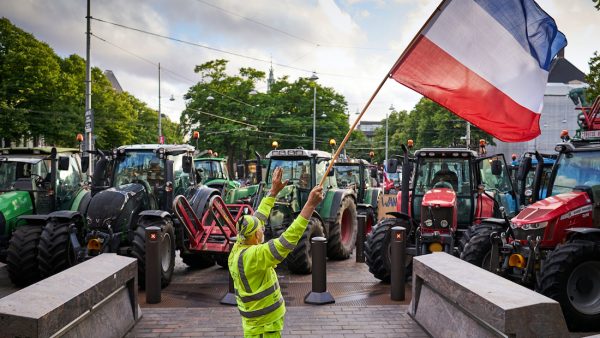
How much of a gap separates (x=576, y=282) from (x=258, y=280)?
453 centimetres

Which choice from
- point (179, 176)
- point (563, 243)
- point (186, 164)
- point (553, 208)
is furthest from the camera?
point (179, 176)

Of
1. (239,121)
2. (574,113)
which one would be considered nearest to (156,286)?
(239,121)

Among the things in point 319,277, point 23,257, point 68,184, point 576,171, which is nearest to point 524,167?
point 576,171

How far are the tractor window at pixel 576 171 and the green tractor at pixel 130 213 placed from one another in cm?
625

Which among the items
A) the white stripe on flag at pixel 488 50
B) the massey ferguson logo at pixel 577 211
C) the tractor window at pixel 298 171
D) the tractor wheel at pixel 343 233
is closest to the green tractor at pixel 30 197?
the tractor window at pixel 298 171

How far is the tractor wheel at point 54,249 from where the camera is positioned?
855 cm

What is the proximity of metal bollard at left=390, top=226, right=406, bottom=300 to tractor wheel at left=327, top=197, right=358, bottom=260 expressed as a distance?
3.47 metres

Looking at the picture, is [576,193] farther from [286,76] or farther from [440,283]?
[286,76]

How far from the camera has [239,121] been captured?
41.5 metres

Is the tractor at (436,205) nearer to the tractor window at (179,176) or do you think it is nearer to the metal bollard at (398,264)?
the metal bollard at (398,264)

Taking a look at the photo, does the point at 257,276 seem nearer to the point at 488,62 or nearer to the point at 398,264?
the point at 488,62

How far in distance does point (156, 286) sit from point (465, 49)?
5425 mm

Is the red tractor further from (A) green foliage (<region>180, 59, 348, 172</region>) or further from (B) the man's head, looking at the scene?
(A) green foliage (<region>180, 59, 348, 172</region>)

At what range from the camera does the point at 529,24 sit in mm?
6207
